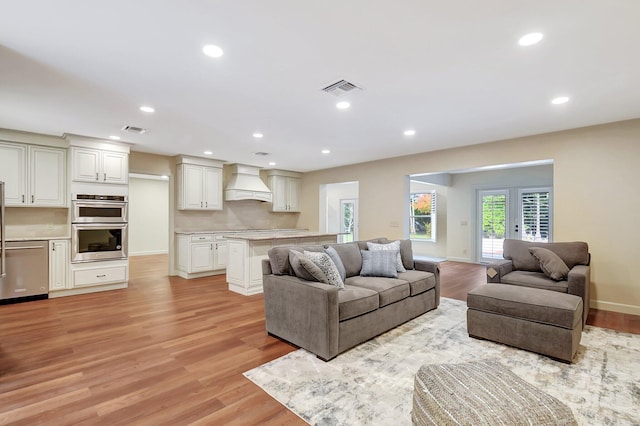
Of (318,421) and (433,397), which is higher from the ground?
(433,397)

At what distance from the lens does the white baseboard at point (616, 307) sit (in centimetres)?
395

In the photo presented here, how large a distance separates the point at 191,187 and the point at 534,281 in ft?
20.1

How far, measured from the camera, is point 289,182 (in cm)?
841

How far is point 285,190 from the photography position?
27.3 feet

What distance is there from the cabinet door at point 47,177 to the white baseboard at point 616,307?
8.14 metres

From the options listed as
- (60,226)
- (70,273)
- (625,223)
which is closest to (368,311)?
(625,223)

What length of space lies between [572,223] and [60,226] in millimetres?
8140

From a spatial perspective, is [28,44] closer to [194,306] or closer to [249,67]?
[249,67]

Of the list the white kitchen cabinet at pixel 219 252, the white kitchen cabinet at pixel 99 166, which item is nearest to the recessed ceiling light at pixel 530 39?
the white kitchen cabinet at pixel 99 166

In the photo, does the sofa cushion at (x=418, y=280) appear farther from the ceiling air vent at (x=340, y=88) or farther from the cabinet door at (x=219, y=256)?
the cabinet door at (x=219, y=256)

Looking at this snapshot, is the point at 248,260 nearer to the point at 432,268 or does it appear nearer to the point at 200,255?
the point at 200,255

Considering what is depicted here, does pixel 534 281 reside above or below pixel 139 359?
above

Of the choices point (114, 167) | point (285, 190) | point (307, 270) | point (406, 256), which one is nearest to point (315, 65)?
point (307, 270)

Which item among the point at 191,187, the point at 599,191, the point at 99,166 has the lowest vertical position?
the point at 599,191
